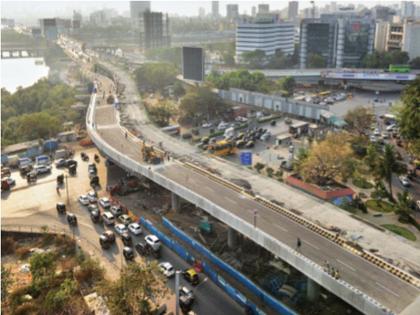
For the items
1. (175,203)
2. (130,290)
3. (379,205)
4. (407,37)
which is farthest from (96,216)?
(407,37)

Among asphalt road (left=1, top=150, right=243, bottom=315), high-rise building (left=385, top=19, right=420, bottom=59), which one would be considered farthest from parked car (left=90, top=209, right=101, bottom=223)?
high-rise building (left=385, top=19, right=420, bottom=59)

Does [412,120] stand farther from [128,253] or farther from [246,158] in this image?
[128,253]

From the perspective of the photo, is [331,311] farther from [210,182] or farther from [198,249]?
[210,182]

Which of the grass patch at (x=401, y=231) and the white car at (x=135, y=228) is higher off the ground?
the grass patch at (x=401, y=231)

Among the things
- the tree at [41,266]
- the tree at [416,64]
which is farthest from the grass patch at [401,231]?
the tree at [416,64]

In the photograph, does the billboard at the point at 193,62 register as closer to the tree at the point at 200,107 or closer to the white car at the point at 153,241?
the tree at the point at 200,107

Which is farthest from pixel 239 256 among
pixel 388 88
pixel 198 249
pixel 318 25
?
pixel 318 25
